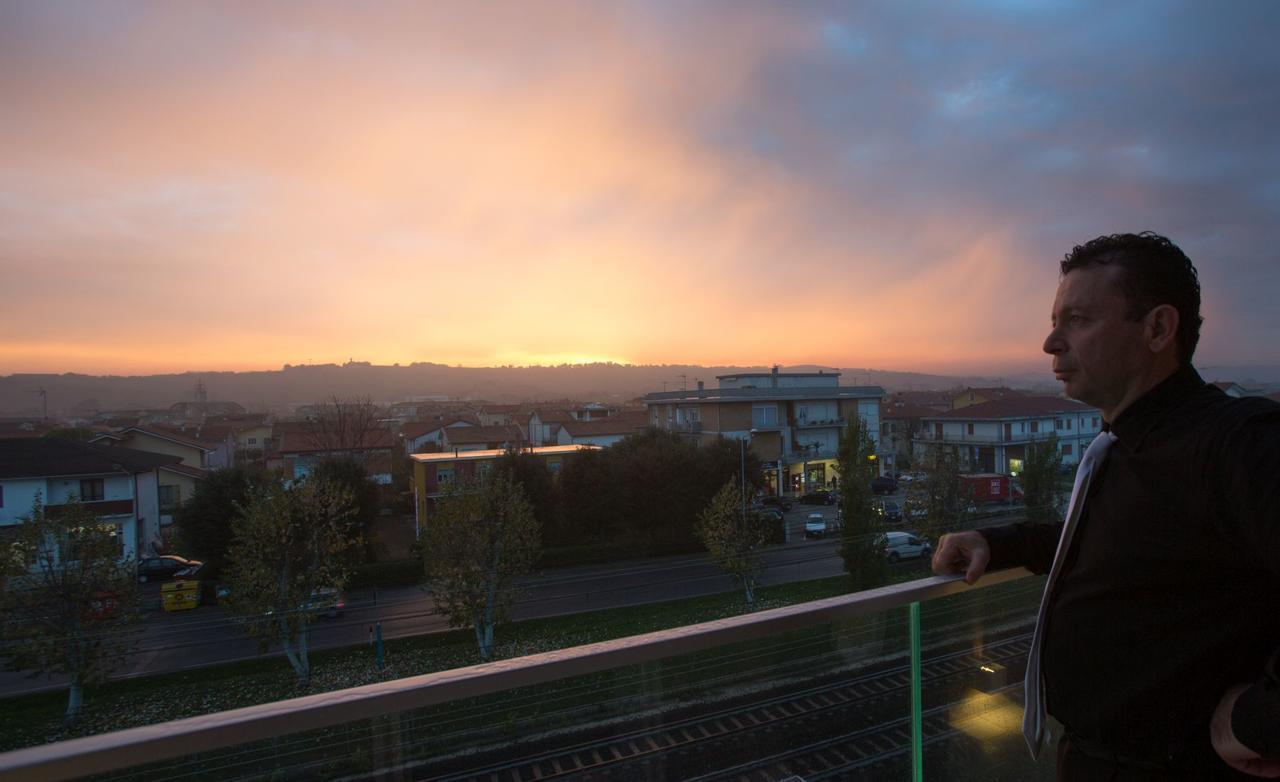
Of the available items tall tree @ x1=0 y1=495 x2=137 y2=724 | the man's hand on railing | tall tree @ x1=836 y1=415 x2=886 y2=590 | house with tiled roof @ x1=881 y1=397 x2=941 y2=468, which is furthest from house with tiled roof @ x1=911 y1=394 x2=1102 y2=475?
the man's hand on railing

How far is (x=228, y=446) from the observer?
34750 mm

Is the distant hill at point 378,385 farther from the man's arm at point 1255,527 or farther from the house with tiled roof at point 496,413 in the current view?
the man's arm at point 1255,527

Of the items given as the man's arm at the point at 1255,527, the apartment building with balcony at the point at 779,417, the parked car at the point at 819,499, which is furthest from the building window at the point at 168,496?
the man's arm at the point at 1255,527

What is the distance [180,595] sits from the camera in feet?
40.2

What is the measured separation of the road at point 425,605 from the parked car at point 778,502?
4.13 m

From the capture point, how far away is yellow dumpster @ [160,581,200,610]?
12227mm

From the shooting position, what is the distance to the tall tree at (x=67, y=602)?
764cm

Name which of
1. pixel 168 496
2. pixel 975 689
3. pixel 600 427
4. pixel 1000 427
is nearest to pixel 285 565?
pixel 975 689

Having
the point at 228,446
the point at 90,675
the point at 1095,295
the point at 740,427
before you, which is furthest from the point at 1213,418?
the point at 228,446

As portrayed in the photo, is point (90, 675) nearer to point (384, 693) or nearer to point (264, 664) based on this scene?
point (264, 664)

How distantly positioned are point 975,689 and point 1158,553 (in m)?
0.99

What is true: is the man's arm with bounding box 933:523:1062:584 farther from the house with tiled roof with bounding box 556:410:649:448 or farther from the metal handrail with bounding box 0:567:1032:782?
the house with tiled roof with bounding box 556:410:649:448

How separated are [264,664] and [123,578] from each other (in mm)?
2519

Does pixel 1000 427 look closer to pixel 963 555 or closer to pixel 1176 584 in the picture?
pixel 963 555
